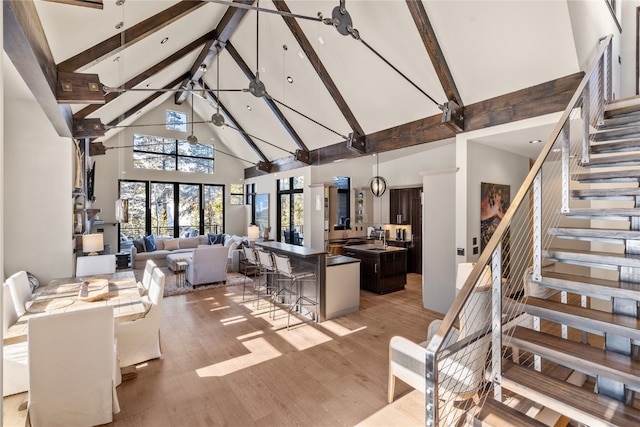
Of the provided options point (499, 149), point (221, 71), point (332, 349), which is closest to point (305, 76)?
point (221, 71)

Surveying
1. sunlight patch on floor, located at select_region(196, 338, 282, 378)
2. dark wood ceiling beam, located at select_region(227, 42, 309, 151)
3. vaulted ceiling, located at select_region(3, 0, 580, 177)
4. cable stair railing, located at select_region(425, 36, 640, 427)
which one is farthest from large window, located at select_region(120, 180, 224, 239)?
cable stair railing, located at select_region(425, 36, 640, 427)

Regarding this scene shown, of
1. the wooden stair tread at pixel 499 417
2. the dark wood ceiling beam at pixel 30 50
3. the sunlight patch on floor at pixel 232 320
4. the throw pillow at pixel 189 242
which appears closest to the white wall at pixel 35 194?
the dark wood ceiling beam at pixel 30 50

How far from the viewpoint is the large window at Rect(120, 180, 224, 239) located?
955cm

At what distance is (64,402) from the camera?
2354mm

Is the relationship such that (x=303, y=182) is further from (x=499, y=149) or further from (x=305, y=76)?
(x=499, y=149)

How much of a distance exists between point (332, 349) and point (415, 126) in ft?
12.8

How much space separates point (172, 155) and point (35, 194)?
235 inches

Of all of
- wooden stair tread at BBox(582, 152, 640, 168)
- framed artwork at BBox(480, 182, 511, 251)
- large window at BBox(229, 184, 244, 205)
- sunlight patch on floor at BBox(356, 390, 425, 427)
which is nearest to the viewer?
sunlight patch on floor at BBox(356, 390, 425, 427)

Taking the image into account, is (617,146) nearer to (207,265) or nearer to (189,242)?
(207,265)

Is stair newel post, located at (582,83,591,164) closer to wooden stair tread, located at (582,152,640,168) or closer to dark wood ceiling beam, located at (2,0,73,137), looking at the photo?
wooden stair tread, located at (582,152,640,168)

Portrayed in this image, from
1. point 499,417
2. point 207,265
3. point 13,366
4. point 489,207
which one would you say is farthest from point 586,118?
point 207,265

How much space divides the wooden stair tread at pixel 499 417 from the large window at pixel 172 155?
9.90 meters

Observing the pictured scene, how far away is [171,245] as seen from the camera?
9.15 m

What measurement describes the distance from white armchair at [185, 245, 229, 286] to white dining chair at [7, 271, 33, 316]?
9.96 feet
